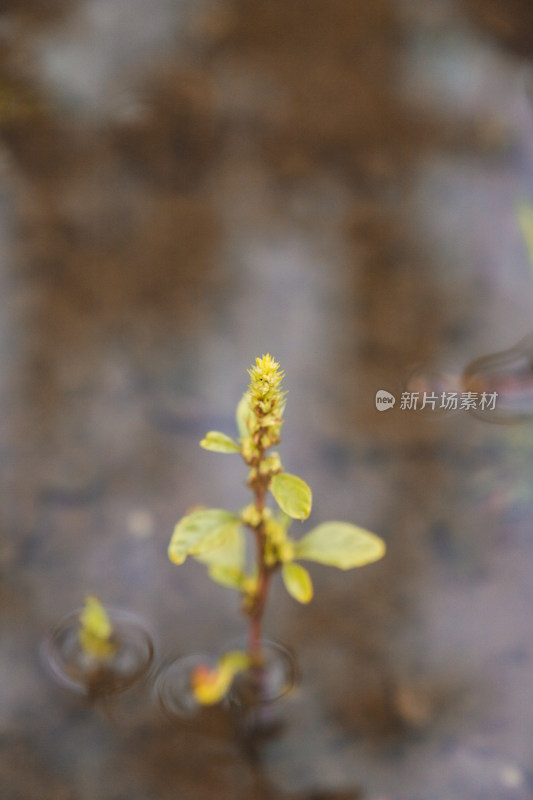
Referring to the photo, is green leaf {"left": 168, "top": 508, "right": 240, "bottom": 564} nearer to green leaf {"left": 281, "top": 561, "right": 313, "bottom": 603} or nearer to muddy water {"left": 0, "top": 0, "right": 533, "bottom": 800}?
green leaf {"left": 281, "top": 561, "right": 313, "bottom": 603}

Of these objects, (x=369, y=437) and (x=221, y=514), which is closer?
(x=221, y=514)

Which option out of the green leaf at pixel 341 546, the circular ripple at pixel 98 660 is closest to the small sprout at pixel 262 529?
the green leaf at pixel 341 546

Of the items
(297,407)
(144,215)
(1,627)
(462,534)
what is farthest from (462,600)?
(144,215)

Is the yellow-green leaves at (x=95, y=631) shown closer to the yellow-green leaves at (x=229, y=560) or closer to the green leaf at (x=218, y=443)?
the yellow-green leaves at (x=229, y=560)

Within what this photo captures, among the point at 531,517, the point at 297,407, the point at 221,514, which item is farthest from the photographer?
the point at 297,407

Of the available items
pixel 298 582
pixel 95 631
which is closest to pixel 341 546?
pixel 298 582

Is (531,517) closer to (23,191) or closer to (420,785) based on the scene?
(420,785)

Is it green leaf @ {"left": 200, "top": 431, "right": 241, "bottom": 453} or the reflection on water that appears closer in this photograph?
green leaf @ {"left": 200, "top": 431, "right": 241, "bottom": 453}

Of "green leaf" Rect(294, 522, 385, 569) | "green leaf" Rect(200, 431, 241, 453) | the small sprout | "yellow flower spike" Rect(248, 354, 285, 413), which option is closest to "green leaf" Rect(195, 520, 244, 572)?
the small sprout
